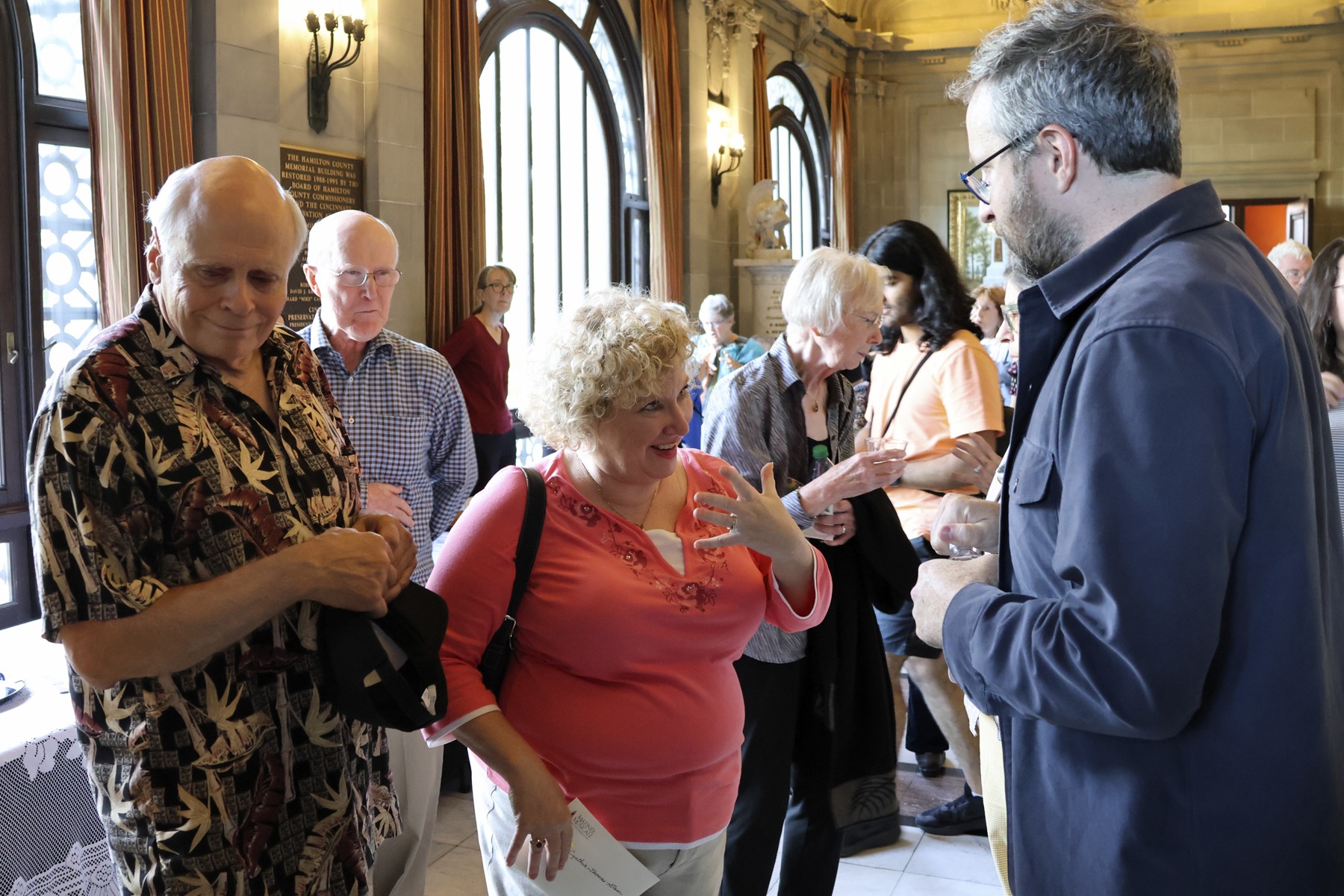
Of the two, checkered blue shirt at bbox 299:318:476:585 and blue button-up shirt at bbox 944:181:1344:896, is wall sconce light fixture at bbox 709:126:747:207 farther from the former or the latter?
blue button-up shirt at bbox 944:181:1344:896

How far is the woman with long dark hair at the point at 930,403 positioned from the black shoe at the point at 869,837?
14 centimetres

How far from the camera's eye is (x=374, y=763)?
1.87 m

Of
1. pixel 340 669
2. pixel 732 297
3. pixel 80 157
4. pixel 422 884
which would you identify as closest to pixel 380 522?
pixel 340 669

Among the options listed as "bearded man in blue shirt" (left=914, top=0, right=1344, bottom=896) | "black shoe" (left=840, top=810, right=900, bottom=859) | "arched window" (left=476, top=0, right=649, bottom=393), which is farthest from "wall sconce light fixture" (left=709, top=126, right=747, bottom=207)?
"bearded man in blue shirt" (left=914, top=0, right=1344, bottom=896)

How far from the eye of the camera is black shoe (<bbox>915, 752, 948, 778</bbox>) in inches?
163

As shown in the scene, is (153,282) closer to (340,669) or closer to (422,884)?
(340,669)

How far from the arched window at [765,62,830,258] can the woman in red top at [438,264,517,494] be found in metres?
7.69

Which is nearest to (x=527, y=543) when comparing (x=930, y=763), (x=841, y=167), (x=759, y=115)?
(x=930, y=763)

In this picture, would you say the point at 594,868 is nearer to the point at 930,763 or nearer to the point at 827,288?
the point at 827,288

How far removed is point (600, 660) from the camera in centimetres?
183

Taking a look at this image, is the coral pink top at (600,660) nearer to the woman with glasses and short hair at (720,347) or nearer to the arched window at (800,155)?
the woman with glasses and short hair at (720,347)

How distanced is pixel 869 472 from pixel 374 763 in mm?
1193

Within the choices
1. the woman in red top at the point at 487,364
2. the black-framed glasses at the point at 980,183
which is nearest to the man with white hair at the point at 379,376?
the black-framed glasses at the point at 980,183

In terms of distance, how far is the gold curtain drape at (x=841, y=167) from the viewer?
51.6ft
